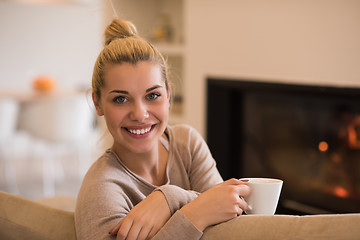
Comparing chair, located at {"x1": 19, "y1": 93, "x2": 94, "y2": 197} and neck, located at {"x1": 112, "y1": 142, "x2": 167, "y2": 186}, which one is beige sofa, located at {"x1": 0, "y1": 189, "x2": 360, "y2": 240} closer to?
neck, located at {"x1": 112, "y1": 142, "x2": 167, "y2": 186}

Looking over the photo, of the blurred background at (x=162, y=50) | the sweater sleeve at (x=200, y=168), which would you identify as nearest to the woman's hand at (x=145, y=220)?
the sweater sleeve at (x=200, y=168)

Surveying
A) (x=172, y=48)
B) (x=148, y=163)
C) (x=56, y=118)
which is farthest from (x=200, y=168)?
(x=56, y=118)

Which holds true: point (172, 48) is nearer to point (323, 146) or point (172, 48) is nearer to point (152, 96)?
point (323, 146)

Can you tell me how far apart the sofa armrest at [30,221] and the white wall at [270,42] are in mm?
1366

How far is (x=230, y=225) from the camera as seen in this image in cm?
79

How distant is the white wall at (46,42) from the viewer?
5.61 meters

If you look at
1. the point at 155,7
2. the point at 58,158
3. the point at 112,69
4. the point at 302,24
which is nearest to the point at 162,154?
the point at 112,69

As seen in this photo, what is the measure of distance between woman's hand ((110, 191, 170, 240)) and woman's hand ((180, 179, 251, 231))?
41 millimetres

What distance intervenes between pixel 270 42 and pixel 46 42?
4.12 meters

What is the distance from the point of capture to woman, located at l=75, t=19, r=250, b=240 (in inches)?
34.1

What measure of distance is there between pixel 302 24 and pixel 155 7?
4.81 ft

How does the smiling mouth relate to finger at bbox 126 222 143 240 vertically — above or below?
above

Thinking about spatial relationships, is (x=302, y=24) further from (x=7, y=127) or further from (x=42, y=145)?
(x=42, y=145)

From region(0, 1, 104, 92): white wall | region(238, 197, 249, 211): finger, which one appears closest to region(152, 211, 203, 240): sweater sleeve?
region(238, 197, 249, 211): finger
